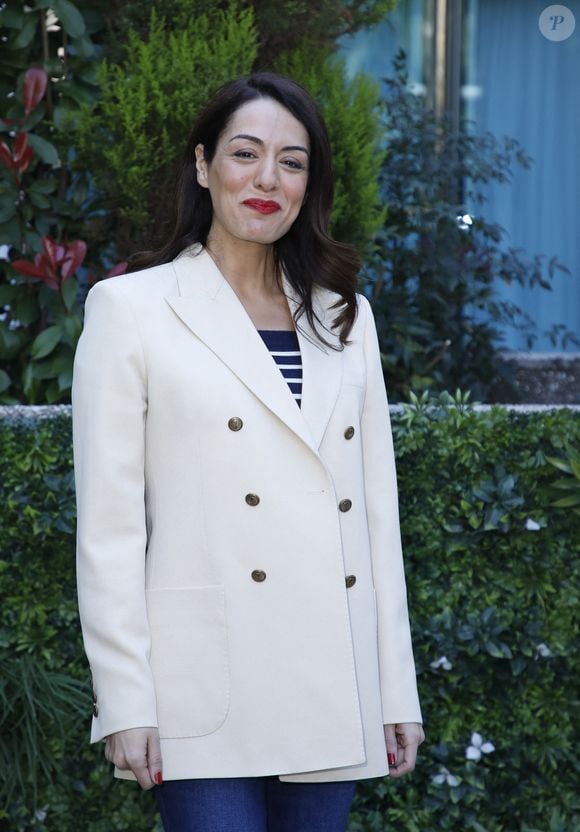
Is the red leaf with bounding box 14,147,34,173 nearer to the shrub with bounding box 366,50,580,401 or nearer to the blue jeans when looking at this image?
the shrub with bounding box 366,50,580,401

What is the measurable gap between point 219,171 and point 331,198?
32 cm

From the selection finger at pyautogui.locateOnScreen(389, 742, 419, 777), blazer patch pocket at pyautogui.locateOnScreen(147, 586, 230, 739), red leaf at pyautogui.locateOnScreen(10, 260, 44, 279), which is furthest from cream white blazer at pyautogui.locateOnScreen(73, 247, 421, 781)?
red leaf at pyautogui.locateOnScreen(10, 260, 44, 279)

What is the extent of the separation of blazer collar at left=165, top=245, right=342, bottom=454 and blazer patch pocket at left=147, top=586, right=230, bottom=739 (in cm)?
39

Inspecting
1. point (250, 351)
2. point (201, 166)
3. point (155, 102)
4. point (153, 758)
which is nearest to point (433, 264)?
point (155, 102)

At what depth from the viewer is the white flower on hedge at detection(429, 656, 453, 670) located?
13.6 feet

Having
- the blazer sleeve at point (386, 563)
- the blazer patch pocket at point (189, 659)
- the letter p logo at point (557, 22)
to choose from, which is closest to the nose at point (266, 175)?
the blazer sleeve at point (386, 563)

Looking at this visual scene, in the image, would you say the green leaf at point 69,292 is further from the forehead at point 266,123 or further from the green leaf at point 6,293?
the forehead at point 266,123

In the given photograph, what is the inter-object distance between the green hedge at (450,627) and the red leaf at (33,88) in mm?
1186

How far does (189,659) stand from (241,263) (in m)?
0.88

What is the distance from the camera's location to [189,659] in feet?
8.26

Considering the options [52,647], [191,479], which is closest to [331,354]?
[191,479]

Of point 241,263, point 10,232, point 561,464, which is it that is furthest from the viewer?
point 10,232

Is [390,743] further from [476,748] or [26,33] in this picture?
[26,33]

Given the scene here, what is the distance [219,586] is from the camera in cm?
254
